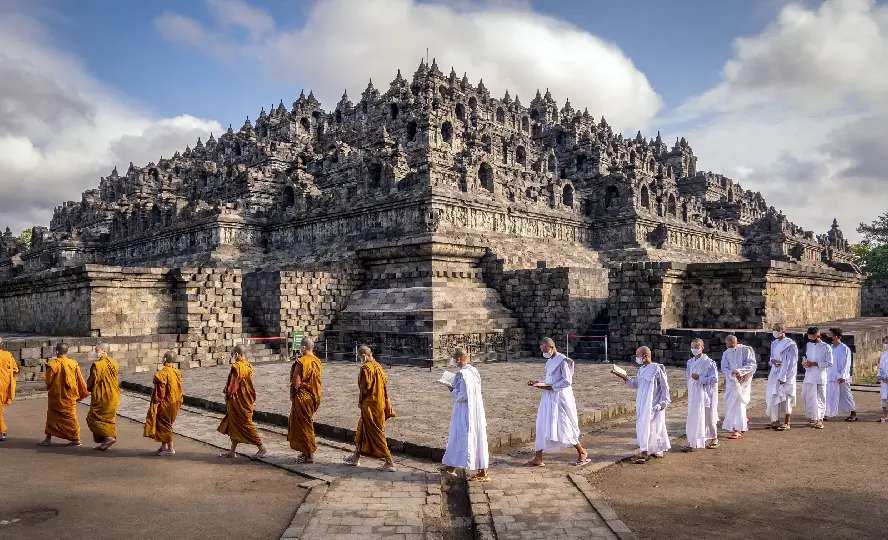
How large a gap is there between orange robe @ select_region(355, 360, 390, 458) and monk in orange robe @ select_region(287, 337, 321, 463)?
2.26 ft

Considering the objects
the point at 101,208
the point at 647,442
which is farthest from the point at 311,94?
the point at 647,442

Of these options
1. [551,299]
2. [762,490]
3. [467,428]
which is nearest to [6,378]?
[467,428]

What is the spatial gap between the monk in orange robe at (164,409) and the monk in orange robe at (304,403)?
1657 mm

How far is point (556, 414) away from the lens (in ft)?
23.7

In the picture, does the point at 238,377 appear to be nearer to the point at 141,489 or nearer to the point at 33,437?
the point at 141,489

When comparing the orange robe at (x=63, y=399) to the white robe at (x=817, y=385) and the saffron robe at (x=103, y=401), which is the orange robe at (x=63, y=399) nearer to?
the saffron robe at (x=103, y=401)

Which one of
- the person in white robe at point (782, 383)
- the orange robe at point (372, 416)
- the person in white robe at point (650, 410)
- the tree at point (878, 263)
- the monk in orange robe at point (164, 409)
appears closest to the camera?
the orange robe at point (372, 416)

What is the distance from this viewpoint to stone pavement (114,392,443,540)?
16.9ft

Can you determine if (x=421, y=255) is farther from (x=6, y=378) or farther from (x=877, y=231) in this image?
(x=877, y=231)

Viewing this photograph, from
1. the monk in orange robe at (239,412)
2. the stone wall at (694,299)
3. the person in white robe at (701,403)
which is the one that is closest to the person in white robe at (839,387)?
the person in white robe at (701,403)

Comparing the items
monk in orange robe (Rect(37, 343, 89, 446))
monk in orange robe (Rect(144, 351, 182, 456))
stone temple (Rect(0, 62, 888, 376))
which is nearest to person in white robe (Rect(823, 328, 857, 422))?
stone temple (Rect(0, 62, 888, 376))

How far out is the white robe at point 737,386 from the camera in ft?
28.7

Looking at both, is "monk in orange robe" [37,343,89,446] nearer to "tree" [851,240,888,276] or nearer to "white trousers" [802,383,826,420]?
"white trousers" [802,383,826,420]

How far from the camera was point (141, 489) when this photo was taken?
6344 millimetres
